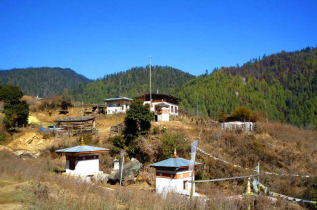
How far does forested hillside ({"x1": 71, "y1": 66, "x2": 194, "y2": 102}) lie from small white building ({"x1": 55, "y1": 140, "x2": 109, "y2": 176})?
74.5 metres

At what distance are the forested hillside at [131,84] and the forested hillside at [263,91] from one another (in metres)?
16.8

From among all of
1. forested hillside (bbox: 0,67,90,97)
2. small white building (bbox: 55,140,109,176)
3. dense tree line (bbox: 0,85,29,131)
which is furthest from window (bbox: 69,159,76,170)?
forested hillside (bbox: 0,67,90,97)

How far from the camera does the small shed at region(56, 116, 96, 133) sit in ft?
99.0

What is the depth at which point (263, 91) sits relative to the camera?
95500 millimetres

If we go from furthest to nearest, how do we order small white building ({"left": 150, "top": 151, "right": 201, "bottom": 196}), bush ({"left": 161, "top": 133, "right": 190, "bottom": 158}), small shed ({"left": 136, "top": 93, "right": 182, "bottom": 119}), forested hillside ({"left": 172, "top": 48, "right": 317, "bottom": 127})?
forested hillside ({"left": 172, "top": 48, "right": 317, "bottom": 127}) < small shed ({"left": 136, "top": 93, "right": 182, "bottom": 119}) < bush ({"left": 161, "top": 133, "right": 190, "bottom": 158}) < small white building ({"left": 150, "top": 151, "right": 201, "bottom": 196})

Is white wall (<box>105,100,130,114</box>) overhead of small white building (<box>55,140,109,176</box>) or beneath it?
overhead

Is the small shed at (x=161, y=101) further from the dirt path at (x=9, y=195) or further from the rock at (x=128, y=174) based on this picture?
the dirt path at (x=9, y=195)

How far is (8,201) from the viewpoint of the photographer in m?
8.88

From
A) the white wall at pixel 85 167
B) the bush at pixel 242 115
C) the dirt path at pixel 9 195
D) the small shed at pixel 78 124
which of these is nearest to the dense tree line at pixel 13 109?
the small shed at pixel 78 124

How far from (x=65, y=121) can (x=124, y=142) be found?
9.19 m

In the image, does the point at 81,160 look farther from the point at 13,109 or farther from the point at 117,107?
the point at 117,107

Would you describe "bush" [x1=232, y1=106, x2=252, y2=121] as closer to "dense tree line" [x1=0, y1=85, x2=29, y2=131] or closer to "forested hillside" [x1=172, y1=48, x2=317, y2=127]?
"dense tree line" [x1=0, y1=85, x2=29, y2=131]

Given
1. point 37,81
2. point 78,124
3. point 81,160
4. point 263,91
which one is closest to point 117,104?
point 78,124

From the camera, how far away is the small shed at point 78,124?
99.0 ft
